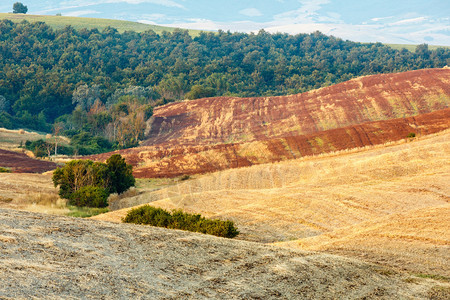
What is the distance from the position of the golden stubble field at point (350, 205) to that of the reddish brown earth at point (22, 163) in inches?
932

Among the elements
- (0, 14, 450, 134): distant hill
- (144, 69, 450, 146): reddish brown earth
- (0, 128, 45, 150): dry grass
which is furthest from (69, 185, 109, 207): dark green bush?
(0, 14, 450, 134): distant hill

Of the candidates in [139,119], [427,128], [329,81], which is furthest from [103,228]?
[329,81]

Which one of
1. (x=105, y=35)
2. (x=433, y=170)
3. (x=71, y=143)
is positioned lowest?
→ (x=71, y=143)

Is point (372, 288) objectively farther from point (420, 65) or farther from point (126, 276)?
point (420, 65)

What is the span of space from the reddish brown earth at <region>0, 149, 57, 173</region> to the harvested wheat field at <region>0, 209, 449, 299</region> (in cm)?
4565

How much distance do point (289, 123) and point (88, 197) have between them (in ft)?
175

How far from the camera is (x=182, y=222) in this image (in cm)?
2286

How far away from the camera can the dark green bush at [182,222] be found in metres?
21.9

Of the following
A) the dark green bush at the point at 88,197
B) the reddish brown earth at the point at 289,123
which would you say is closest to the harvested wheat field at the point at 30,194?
the dark green bush at the point at 88,197

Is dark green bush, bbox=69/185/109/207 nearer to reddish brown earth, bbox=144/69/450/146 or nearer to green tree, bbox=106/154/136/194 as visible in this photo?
green tree, bbox=106/154/136/194

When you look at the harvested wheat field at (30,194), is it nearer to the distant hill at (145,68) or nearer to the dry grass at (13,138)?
the dry grass at (13,138)

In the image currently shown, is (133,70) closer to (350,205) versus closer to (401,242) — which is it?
(350,205)

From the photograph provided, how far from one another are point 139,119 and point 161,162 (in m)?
34.1

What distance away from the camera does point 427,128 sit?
62250mm
